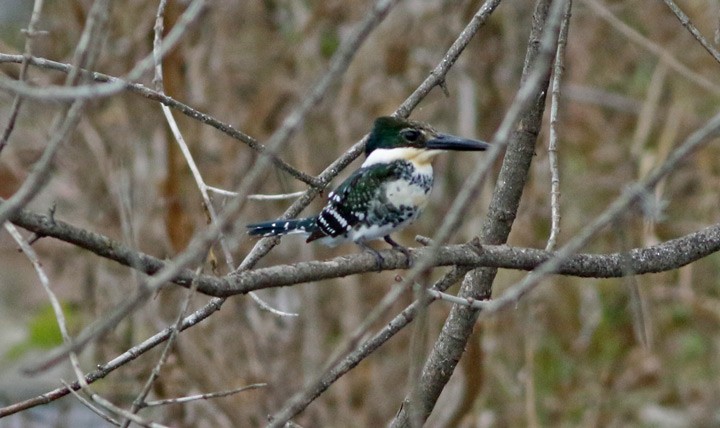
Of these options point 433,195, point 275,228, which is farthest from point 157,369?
point 433,195

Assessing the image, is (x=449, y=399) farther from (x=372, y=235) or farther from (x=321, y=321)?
(x=372, y=235)

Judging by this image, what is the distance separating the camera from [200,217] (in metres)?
5.47

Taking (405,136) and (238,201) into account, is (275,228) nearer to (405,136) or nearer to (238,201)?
(405,136)

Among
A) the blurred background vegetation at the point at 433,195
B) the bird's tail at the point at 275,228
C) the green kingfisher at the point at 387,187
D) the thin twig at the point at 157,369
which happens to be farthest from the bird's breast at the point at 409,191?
the blurred background vegetation at the point at 433,195

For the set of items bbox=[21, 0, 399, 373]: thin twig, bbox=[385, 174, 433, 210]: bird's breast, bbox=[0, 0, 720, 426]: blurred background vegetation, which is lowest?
bbox=[21, 0, 399, 373]: thin twig

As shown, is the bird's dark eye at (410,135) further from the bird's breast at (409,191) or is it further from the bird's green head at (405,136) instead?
the bird's breast at (409,191)

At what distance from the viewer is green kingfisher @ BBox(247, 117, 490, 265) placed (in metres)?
3.20

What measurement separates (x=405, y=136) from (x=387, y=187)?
0.17m

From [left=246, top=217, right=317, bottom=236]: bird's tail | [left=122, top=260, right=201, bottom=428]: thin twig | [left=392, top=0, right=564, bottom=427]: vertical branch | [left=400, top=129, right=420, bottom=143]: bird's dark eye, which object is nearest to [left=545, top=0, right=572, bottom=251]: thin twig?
[left=392, top=0, right=564, bottom=427]: vertical branch

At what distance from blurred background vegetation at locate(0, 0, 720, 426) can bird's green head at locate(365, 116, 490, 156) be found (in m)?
1.80

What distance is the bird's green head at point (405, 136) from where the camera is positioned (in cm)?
321

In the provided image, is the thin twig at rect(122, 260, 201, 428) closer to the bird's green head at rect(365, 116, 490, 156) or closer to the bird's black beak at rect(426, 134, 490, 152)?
A: the bird's black beak at rect(426, 134, 490, 152)

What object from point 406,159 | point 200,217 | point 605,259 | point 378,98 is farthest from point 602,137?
point 605,259

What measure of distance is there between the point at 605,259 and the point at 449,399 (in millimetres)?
3147
